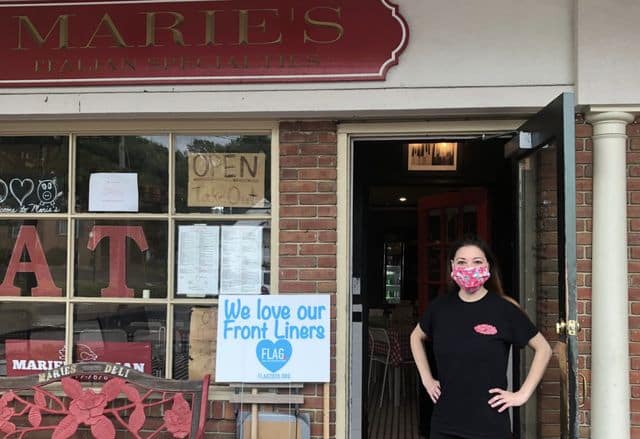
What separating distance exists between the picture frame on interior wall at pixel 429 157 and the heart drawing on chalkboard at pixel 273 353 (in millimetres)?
2202

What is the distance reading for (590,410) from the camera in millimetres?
3486

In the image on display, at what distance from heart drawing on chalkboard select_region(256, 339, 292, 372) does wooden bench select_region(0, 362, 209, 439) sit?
0.34 meters

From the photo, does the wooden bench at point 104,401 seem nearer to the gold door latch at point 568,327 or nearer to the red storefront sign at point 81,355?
the red storefront sign at point 81,355

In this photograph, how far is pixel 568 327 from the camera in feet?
9.34

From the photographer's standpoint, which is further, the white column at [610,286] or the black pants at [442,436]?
the white column at [610,286]

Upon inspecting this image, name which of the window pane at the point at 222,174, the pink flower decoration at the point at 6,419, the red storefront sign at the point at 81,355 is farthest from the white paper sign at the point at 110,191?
the pink flower decoration at the point at 6,419

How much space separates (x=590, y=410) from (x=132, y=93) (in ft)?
10.3

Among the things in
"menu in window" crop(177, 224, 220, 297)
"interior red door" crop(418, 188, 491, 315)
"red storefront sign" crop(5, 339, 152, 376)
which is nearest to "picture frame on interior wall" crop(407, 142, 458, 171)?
"interior red door" crop(418, 188, 491, 315)

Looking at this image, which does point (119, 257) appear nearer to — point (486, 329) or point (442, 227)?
point (486, 329)

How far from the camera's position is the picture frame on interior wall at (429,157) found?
17.0 feet

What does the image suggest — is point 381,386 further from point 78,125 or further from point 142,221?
point 78,125

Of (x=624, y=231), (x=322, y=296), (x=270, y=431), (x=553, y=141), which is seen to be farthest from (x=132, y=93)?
(x=624, y=231)

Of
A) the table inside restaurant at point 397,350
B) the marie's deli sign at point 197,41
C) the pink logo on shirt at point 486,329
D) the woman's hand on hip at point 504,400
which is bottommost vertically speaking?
the table inside restaurant at point 397,350

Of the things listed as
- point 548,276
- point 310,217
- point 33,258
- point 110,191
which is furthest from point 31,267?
point 548,276
